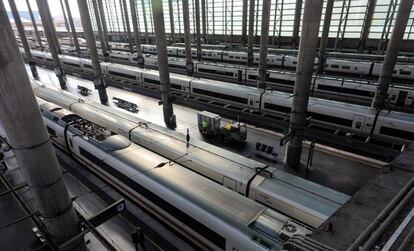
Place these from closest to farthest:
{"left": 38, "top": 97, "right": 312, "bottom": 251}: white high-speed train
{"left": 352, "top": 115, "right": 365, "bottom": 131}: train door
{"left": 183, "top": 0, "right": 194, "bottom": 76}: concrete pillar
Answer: {"left": 38, "top": 97, "right": 312, "bottom": 251}: white high-speed train, {"left": 352, "top": 115, "right": 365, "bottom": 131}: train door, {"left": 183, "top": 0, "right": 194, "bottom": 76}: concrete pillar

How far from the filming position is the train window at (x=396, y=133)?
1777 centimetres

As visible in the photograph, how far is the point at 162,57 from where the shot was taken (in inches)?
952

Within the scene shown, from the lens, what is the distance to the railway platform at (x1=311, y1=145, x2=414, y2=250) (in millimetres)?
5594

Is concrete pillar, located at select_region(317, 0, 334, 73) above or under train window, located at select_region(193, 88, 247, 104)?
above

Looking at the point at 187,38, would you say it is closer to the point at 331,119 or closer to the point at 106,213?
the point at 331,119

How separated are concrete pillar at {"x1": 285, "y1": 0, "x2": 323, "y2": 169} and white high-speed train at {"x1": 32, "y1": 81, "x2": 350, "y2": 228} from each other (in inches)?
216

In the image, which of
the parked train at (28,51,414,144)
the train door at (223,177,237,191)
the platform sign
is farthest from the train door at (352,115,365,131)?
the platform sign

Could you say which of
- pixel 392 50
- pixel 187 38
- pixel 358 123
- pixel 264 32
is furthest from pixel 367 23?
pixel 358 123

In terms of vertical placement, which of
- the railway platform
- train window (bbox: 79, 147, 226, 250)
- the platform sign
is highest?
the railway platform

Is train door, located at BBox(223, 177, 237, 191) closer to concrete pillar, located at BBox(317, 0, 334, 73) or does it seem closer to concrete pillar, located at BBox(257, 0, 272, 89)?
concrete pillar, located at BBox(257, 0, 272, 89)

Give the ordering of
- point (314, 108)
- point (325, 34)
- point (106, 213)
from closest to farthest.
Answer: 1. point (106, 213)
2. point (314, 108)
3. point (325, 34)

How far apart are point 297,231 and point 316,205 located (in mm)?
1936

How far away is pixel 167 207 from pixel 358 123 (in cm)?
1601

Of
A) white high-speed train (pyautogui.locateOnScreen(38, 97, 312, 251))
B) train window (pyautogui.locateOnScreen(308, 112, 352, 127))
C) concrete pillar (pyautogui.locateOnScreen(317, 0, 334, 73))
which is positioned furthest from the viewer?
concrete pillar (pyautogui.locateOnScreen(317, 0, 334, 73))
